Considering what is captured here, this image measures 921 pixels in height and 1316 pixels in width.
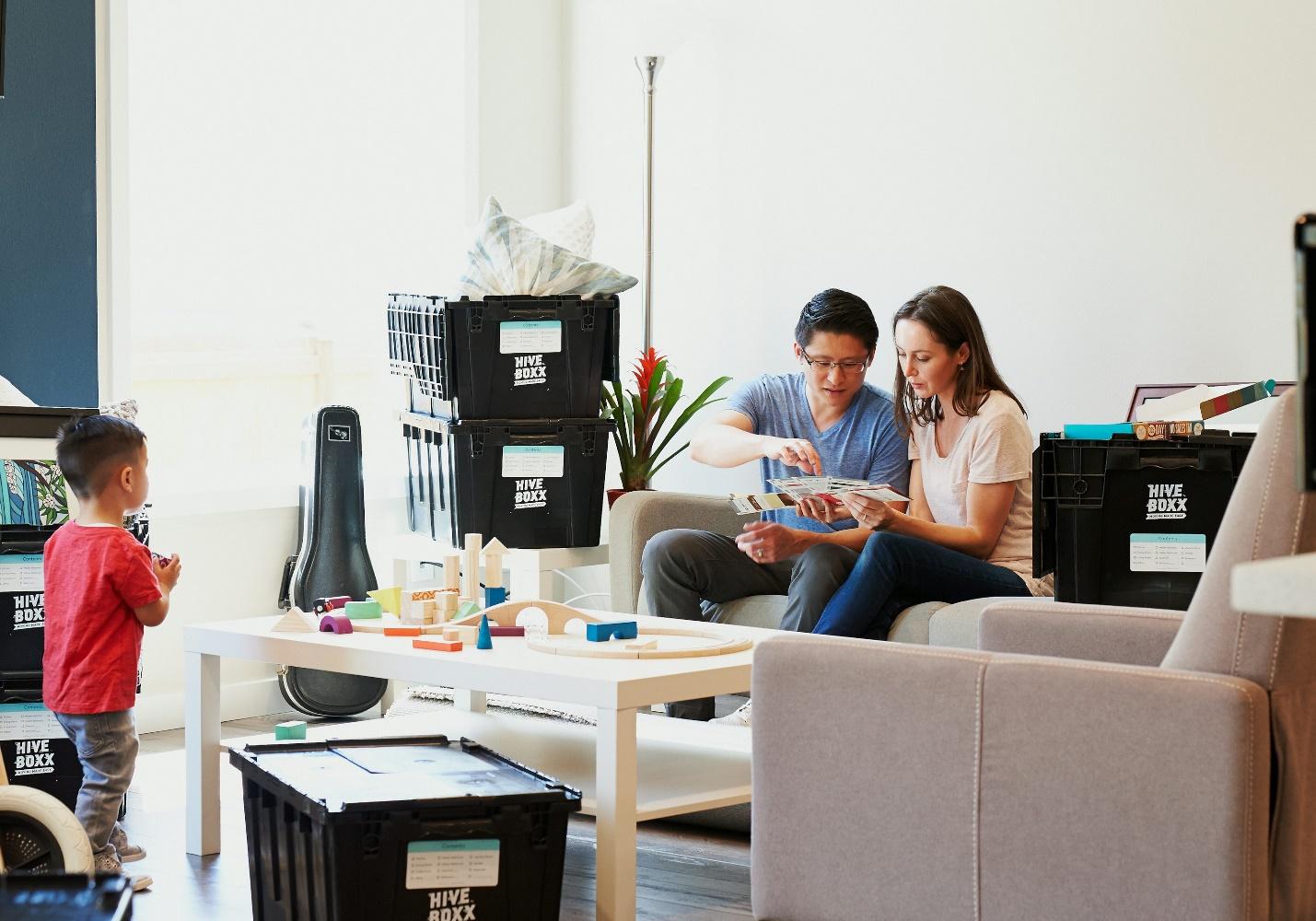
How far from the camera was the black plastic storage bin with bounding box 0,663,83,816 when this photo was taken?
319cm

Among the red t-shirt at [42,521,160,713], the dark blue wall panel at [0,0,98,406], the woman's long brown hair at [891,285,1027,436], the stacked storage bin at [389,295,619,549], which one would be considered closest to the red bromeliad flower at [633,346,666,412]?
the stacked storage bin at [389,295,619,549]

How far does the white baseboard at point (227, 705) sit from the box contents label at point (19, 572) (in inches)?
45.1

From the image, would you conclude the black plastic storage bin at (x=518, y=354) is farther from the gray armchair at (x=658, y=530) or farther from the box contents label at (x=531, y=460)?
the gray armchair at (x=658, y=530)

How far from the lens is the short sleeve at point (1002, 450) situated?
374cm

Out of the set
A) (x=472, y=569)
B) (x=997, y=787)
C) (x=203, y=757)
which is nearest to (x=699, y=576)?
(x=472, y=569)

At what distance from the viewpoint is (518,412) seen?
4.35m

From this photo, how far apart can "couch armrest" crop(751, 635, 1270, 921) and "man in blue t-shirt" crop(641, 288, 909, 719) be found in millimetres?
1512

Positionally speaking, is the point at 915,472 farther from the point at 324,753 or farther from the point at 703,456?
Answer: the point at 324,753

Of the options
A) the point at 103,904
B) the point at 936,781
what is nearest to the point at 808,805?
the point at 936,781

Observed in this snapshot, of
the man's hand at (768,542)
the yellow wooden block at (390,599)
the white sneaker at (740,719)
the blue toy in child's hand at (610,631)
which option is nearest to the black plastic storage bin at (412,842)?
the blue toy in child's hand at (610,631)

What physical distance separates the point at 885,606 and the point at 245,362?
2.16 meters

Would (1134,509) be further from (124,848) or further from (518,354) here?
(124,848)

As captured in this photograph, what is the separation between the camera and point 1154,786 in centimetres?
193

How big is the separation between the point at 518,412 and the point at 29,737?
1568 millimetres
